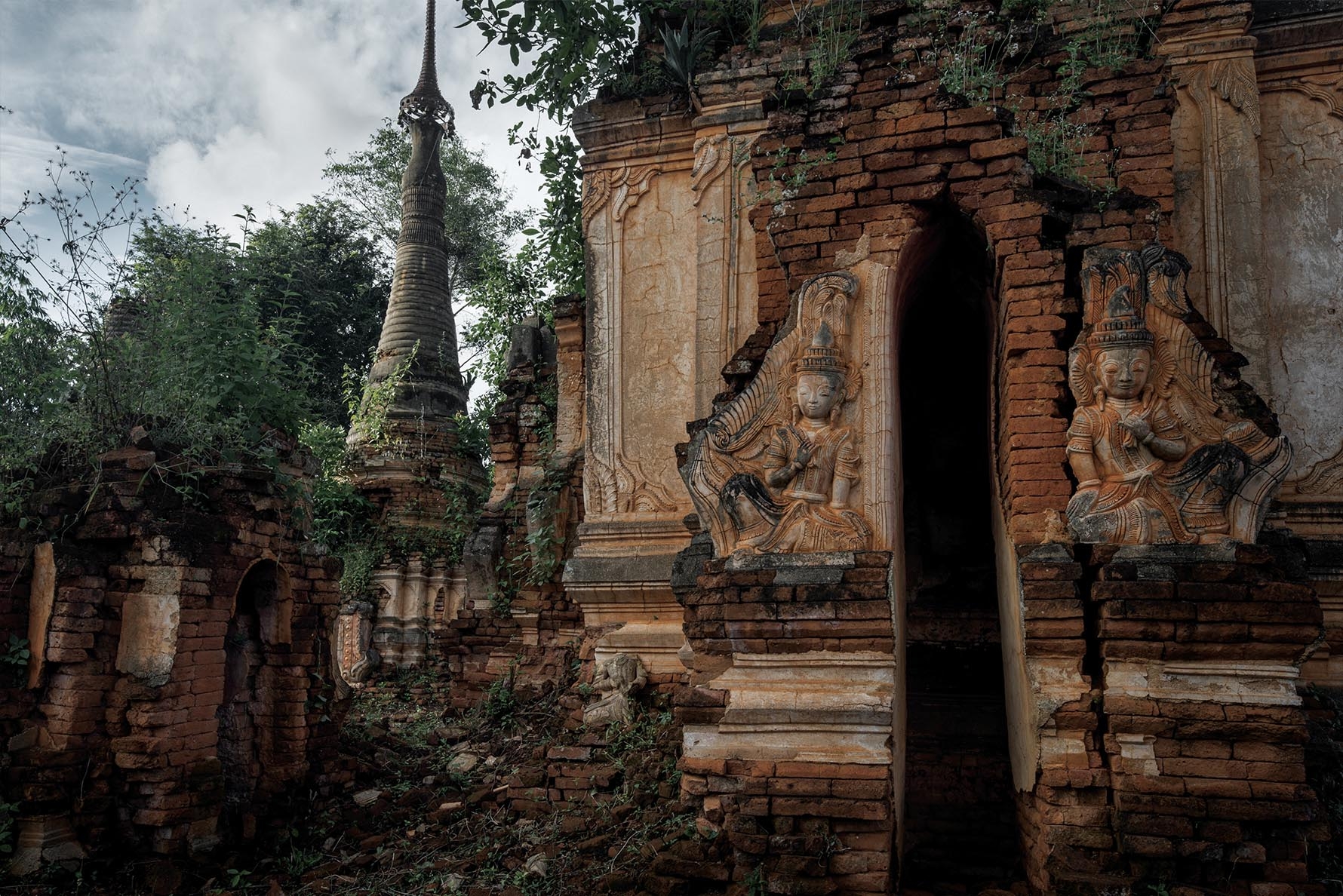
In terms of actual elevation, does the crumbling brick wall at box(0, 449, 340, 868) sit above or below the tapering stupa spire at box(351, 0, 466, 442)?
below

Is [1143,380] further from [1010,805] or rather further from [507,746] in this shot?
[507,746]

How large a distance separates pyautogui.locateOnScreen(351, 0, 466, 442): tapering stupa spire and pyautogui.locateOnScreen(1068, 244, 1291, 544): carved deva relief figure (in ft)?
50.0

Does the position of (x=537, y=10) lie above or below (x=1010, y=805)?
above

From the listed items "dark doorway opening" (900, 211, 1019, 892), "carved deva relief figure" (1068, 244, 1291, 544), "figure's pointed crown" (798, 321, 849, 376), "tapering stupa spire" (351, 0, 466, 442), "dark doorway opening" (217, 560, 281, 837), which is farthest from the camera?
"tapering stupa spire" (351, 0, 466, 442)

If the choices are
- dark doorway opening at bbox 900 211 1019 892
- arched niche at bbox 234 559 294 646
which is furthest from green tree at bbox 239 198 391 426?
dark doorway opening at bbox 900 211 1019 892

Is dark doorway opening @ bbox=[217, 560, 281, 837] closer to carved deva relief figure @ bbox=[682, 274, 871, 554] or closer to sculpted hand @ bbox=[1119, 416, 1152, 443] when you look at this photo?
carved deva relief figure @ bbox=[682, 274, 871, 554]

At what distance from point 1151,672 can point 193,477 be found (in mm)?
5807

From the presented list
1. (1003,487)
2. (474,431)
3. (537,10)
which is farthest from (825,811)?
(474,431)

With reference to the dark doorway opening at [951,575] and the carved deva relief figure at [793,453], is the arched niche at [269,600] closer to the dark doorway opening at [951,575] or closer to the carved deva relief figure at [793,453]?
the carved deva relief figure at [793,453]

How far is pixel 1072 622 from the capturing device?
4.60 m

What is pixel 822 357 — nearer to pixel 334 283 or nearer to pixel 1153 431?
pixel 1153 431

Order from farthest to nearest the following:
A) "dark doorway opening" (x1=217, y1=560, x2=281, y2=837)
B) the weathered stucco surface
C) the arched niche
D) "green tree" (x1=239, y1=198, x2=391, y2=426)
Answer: "green tree" (x1=239, y1=198, x2=391, y2=426) < the arched niche < "dark doorway opening" (x1=217, y1=560, x2=281, y2=837) < the weathered stucco surface

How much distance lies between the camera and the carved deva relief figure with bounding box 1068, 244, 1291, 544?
4.59 m

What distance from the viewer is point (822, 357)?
5164 mm
